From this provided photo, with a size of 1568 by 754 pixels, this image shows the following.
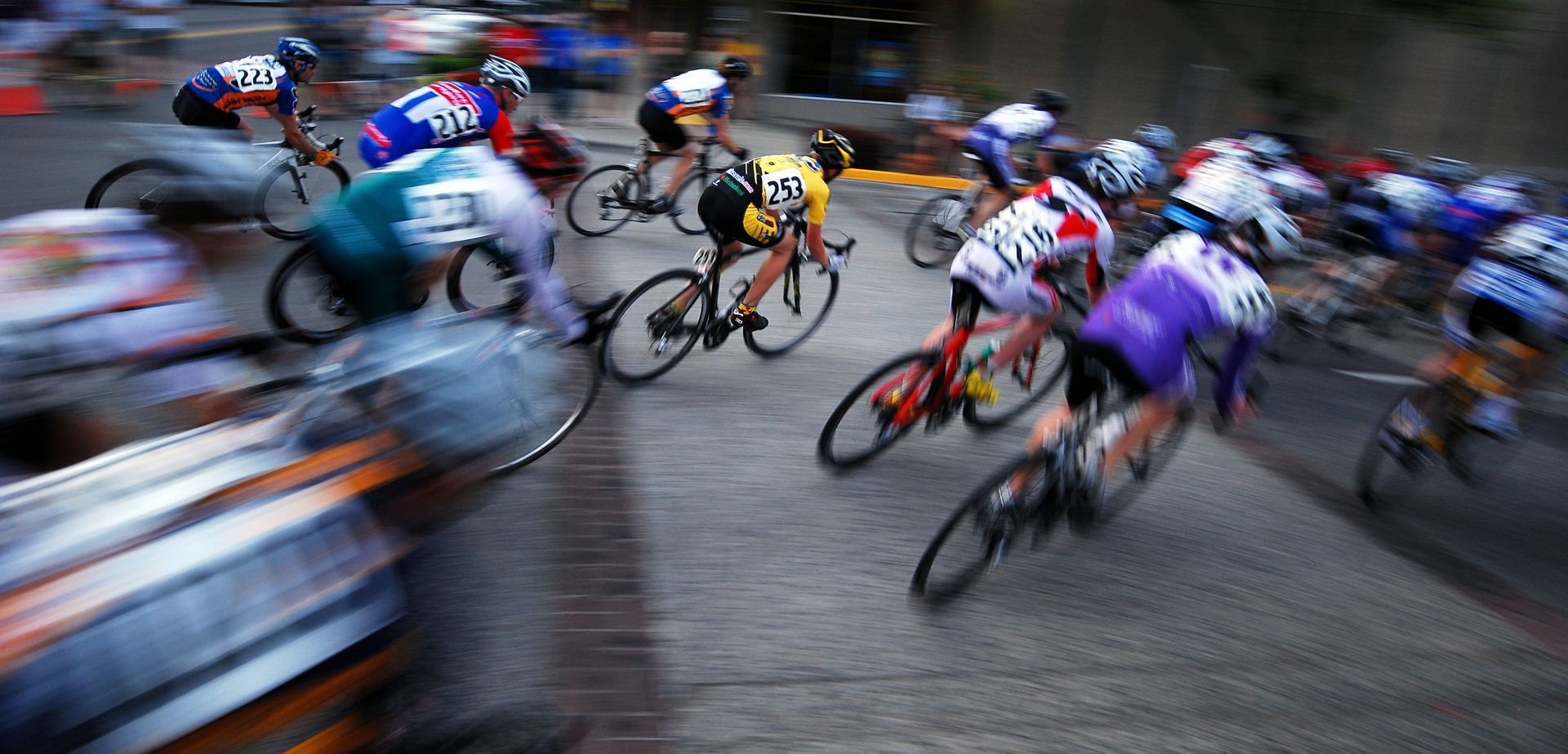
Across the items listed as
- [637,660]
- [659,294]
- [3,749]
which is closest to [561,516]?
[637,660]

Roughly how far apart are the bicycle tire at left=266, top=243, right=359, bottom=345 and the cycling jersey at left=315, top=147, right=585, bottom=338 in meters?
1.65

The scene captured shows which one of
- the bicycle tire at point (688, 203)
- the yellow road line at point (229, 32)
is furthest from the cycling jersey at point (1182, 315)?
the yellow road line at point (229, 32)

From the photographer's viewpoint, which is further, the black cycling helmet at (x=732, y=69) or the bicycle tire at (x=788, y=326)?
the black cycling helmet at (x=732, y=69)

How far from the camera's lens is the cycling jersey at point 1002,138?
930 centimetres

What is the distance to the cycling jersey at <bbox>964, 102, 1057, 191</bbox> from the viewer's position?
930 centimetres

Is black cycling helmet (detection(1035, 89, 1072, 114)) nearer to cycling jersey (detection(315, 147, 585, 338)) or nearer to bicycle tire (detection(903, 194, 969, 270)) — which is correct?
bicycle tire (detection(903, 194, 969, 270))

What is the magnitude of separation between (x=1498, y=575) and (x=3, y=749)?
5750mm

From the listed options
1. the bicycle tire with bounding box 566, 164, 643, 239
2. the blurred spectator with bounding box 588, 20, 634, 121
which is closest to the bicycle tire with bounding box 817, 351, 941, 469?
the bicycle tire with bounding box 566, 164, 643, 239

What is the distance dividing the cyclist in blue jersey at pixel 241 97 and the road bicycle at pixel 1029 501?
6427 millimetres

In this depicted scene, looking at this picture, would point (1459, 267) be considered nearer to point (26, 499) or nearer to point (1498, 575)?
point (1498, 575)

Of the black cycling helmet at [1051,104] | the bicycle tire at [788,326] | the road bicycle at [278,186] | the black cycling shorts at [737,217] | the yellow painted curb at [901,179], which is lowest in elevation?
the yellow painted curb at [901,179]

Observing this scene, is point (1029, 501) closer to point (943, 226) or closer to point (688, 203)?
point (943, 226)

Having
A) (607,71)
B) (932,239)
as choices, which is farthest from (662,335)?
(607,71)

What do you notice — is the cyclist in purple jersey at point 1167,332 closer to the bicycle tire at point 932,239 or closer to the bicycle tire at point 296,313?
the bicycle tire at point 296,313
